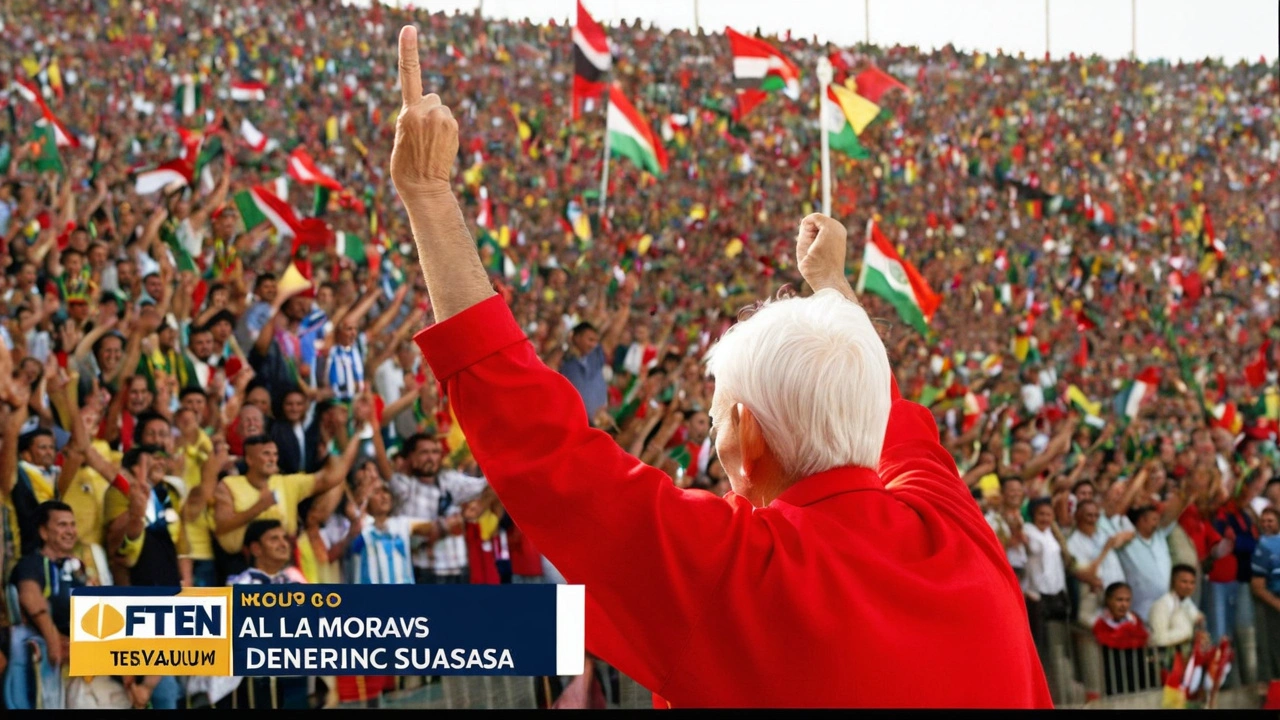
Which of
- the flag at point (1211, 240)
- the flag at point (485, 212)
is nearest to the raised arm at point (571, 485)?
the flag at point (485, 212)

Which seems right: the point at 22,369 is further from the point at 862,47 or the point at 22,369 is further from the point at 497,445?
the point at 862,47

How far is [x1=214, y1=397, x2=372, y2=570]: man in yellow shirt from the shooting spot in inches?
168

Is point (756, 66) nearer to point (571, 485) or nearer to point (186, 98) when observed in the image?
point (186, 98)

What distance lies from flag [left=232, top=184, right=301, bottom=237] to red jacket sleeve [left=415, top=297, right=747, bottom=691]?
7.06m

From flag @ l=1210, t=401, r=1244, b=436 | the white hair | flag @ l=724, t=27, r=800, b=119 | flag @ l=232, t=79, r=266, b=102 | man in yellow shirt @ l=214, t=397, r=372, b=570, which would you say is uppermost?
flag @ l=232, t=79, r=266, b=102

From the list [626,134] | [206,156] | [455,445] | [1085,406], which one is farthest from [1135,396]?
[206,156]

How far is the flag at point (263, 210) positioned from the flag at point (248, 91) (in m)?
6.15

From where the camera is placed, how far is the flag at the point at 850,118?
9992 millimetres

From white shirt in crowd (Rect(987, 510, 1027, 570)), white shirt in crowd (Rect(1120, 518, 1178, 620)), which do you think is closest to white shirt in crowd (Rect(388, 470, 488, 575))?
white shirt in crowd (Rect(987, 510, 1027, 570))

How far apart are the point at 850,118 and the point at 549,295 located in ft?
7.84

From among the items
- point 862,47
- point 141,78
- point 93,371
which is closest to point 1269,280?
point 862,47

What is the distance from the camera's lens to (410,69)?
4.62 feet

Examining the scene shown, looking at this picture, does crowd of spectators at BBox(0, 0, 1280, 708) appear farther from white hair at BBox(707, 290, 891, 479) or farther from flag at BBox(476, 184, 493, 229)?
white hair at BBox(707, 290, 891, 479)

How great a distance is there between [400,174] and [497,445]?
0.86 feet
